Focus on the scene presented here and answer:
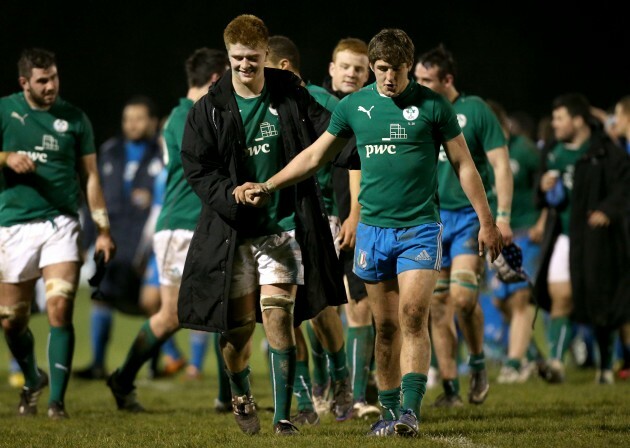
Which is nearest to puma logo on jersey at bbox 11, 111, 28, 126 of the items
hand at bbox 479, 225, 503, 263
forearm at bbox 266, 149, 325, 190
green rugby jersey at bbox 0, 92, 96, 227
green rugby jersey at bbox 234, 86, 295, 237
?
green rugby jersey at bbox 0, 92, 96, 227

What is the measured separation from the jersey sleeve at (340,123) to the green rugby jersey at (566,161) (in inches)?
202

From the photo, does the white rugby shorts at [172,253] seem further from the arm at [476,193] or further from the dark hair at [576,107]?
the dark hair at [576,107]

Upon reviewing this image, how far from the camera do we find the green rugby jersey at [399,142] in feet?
20.7

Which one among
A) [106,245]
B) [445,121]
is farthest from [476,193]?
[106,245]

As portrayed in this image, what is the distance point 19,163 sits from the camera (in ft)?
25.5

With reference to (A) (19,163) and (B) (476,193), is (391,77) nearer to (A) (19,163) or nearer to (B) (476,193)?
(B) (476,193)

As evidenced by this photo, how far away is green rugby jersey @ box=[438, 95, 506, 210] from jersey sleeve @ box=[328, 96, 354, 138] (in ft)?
6.50

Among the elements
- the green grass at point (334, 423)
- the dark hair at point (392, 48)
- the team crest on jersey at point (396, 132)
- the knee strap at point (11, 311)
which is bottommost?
the green grass at point (334, 423)

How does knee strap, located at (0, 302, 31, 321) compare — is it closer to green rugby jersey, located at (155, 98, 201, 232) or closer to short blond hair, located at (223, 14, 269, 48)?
green rugby jersey, located at (155, 98, 201, 232)

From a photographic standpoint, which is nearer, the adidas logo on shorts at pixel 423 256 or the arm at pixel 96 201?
the adidas logo on shorts at pixel 423 256

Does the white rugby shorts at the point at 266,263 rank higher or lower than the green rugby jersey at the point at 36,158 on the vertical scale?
lower

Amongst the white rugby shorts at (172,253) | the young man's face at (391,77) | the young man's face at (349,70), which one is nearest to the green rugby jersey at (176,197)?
the white rugby shorts at (172,253)

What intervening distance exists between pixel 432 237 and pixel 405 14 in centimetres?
1265

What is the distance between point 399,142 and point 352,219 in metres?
1.03
